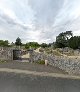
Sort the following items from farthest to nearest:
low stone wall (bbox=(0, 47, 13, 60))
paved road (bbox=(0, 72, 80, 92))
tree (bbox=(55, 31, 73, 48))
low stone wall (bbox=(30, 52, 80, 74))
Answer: tree (bbox=(55, 31, 73, 48)) → low stone wall (bbox=(0, 47, 13, 60)) → low stone wall (bbox=(30, 52, 80, 74)) → paved road (bbox=(0, 72, 80, 92))

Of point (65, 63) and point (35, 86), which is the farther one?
point (65, 63)

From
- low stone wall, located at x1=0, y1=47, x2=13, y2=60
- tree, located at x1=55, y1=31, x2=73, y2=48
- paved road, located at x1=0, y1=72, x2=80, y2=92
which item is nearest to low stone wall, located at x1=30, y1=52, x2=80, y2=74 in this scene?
paved road, located at x1=0, y1=72, x2=80, y2=92

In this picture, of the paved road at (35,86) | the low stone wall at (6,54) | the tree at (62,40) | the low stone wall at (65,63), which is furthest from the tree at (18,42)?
the paved road at (35,86)

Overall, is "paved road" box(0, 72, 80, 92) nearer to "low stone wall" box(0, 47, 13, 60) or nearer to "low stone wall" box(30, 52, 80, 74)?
"low stone wall" box(30, 52, 80, 74)

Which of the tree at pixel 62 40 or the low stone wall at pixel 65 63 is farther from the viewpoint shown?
the tree at pixel 62 40

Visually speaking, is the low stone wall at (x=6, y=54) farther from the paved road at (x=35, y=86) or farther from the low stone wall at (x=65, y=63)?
the paved road at (x=35, y=86)

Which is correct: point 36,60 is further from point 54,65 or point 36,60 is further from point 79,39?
point 79,39

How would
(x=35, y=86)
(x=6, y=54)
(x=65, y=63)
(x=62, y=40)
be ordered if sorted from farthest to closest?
(x=62, y=40)
(x=6, y=54)
(x=65, y=63)
(x=35, y=86)

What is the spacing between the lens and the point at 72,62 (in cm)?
2200

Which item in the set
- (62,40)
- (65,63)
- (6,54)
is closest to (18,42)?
(62,40)

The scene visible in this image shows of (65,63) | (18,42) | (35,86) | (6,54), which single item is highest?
(18,42)

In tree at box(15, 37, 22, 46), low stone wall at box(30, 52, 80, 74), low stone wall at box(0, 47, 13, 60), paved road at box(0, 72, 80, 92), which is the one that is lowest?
paved road at box(0, 72, 80, 92)

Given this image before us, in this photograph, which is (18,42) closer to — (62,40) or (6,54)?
(62,40)

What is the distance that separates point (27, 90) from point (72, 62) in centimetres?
1087
